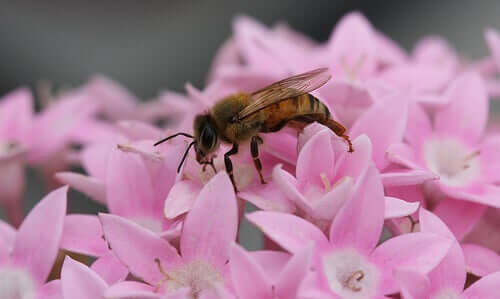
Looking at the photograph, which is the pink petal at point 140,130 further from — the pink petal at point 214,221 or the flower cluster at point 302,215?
the pink petal at point 214,221

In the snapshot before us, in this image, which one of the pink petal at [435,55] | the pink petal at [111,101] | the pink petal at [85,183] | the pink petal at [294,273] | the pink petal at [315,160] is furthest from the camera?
the pink petal at [111,101]

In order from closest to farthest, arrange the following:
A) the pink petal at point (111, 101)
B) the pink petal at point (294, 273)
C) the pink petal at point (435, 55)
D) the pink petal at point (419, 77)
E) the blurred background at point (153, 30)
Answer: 1. the pink petal at point (294, 273)
2. the pink petal at point (419, 77)
3. the pink petal at point (435, 55)
4. the pink petal at point (111, 101)
5. the blurred background at point (153, 30)

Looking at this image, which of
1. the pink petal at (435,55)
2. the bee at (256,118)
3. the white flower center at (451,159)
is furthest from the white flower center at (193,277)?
the pink petal at (435,55)

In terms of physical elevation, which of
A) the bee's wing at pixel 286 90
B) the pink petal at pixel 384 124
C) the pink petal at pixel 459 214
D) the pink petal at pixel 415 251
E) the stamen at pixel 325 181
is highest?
the bee's wing at pixel 286 90

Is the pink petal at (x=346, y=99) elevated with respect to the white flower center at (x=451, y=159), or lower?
elevated

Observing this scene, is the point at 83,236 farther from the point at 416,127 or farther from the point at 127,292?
the point at 416,127

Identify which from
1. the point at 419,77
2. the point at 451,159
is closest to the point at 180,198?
the point at 451,159

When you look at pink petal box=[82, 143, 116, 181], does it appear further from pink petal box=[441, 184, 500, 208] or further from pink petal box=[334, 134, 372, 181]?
pink petal box=[441, 184, 500, 208]
